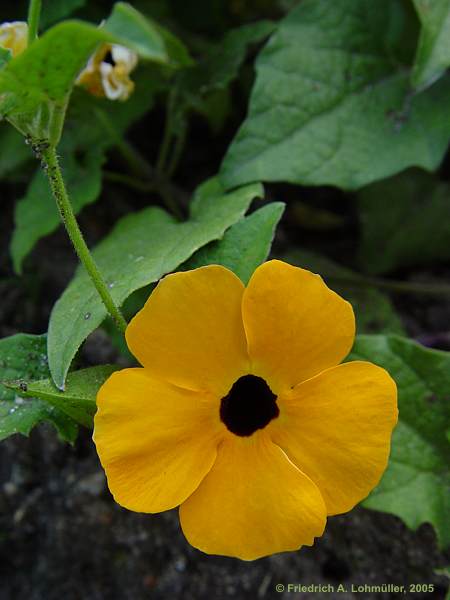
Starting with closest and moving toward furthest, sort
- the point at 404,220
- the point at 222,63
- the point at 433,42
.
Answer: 1. the point at 433,42
2. the point at 222,63
3. the point at 404,220

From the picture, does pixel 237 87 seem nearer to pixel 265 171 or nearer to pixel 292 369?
pixel 265 171

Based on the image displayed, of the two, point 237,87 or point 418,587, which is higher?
point 237,87

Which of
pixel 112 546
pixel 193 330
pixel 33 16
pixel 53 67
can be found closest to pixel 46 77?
pixel 53 67

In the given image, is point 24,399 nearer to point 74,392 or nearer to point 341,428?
point 74,392

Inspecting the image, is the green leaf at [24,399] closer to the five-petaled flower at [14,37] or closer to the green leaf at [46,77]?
the green leaf at [46,77]

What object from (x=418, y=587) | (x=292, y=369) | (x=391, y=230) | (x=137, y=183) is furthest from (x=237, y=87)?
(x=418, y=587)

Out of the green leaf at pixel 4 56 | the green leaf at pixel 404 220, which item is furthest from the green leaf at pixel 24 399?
the green leaf at pixel 404 220

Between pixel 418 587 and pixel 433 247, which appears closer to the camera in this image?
pixel 418 587
